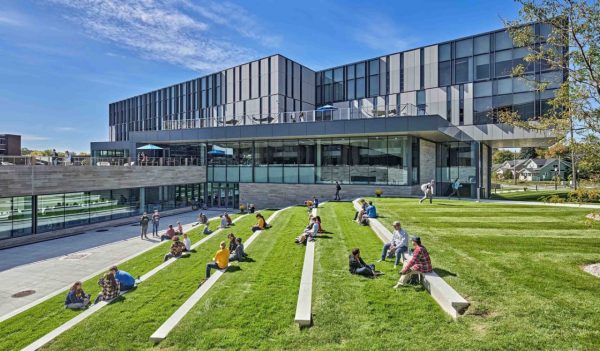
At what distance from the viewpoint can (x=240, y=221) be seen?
23328mm

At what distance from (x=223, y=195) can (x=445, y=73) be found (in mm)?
27578

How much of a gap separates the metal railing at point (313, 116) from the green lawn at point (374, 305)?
15381 millimetres

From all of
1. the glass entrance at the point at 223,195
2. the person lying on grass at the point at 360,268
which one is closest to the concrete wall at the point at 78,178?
the glass entrance at the point at 223,195

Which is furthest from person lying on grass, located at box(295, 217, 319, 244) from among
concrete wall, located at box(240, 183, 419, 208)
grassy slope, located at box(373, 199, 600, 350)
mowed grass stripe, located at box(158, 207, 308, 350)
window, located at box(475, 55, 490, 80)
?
window, located at box(475, 55, 490, 80)

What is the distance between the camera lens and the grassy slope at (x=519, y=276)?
256 inches

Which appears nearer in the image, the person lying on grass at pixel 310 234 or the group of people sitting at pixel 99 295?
the group of people sitting at pixel 99 295

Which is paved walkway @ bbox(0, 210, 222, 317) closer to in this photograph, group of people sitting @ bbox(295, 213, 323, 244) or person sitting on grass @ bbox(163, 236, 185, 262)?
person sitting on grass @ bbox(163, 236, 185, 262)

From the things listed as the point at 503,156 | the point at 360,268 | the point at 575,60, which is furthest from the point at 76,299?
the point at 503,156

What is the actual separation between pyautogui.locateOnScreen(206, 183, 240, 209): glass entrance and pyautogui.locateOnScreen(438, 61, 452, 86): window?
979 inches

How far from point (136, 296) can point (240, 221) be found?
495 inches

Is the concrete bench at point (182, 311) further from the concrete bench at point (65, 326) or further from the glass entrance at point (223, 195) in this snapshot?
the glass entrance at point (223, 195)

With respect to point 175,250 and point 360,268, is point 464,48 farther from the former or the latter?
point 175,250

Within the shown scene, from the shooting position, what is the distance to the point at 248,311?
842 centimetres

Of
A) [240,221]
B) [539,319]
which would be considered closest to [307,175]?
[240,221]
